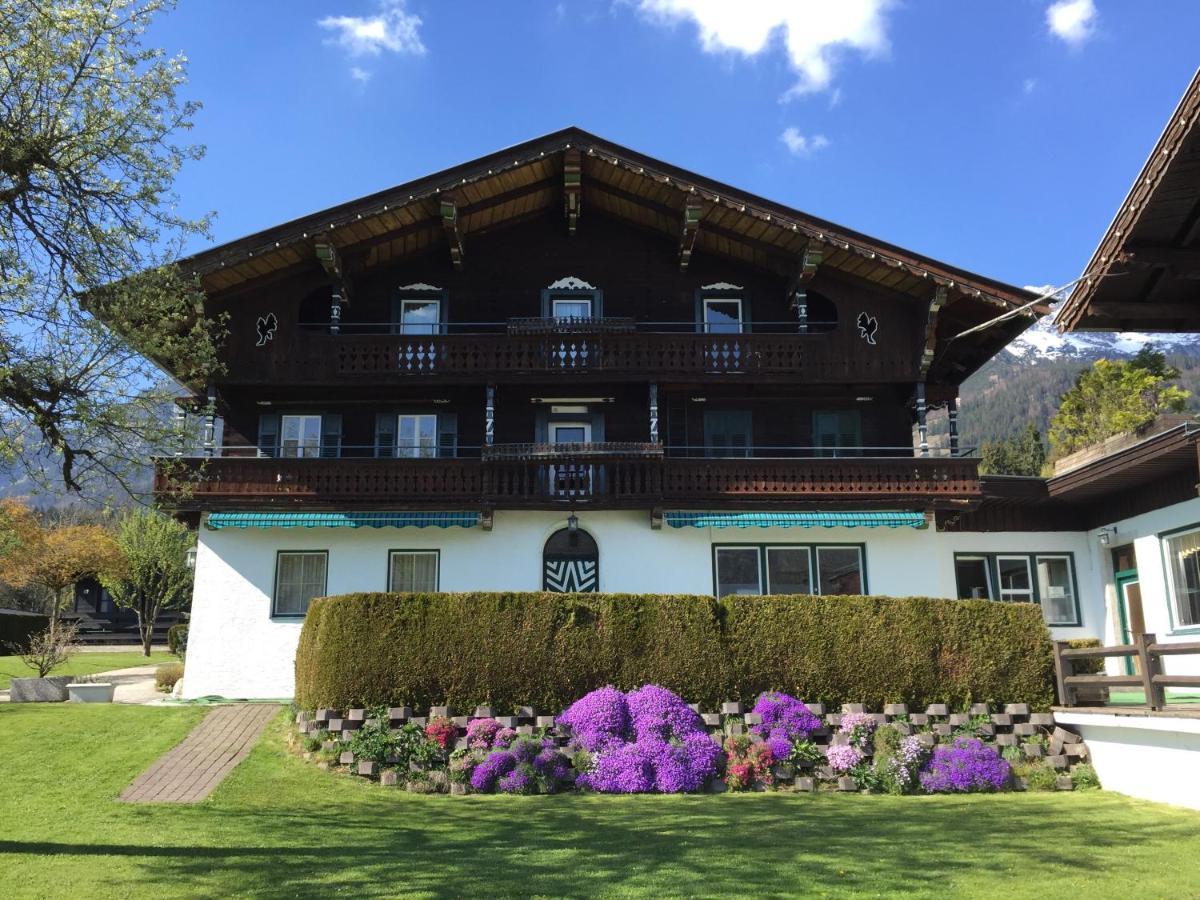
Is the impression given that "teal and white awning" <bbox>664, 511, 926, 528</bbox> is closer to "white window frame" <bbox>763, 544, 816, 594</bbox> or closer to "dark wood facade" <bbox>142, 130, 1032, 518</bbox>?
"dark wood facade" <bbox>142, 130, 1032, 518</bbox>

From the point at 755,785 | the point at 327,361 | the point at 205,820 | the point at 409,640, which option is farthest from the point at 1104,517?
the point at 205,820

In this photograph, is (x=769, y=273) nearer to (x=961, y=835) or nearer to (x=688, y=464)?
(x=688, y=464)

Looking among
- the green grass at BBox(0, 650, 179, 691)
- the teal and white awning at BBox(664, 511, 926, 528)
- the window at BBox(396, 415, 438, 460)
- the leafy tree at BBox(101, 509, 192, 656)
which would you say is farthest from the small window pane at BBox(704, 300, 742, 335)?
the leafy tree at BBox(101, 509, 192, 656)

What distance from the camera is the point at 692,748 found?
1672 centimetres

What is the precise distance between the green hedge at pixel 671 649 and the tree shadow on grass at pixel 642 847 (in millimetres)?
2648

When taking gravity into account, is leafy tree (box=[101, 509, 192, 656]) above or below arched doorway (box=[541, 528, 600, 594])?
above

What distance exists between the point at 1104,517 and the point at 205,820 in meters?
22.1

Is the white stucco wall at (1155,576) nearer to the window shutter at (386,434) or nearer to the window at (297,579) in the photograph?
the window shutter at (386,434)

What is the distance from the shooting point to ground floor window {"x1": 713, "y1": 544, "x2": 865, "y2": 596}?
2570 cm

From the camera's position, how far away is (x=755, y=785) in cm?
1666

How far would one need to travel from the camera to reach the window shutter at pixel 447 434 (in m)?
27.0

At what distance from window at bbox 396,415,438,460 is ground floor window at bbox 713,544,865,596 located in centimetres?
769

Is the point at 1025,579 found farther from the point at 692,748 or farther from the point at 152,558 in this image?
the point at 152,558

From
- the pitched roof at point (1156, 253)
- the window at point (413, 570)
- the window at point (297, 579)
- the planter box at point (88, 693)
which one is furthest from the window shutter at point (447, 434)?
the pitched roof at point (1156, 253)
